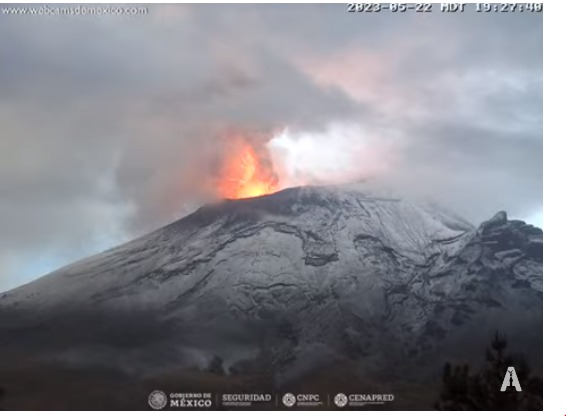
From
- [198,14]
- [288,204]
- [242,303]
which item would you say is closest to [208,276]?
[242,303]

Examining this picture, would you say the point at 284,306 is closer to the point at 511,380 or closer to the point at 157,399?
the point at 157,399

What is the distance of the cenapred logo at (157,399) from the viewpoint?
6.39m

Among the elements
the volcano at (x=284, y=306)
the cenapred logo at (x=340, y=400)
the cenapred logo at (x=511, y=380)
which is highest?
the volcano at (x=284, y=306)

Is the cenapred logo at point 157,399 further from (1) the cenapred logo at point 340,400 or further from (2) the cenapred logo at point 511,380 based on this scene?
(2) the cenapred logo at point 511,380

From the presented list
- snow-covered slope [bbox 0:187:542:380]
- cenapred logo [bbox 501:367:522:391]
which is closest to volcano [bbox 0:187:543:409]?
snow-covered slope [bbox 0:187:542:380]

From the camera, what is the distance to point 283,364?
6.55 meters

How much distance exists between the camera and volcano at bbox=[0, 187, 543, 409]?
6.48 m

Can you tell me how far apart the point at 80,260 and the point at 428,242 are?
348 centimetres

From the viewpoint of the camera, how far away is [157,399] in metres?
6.41

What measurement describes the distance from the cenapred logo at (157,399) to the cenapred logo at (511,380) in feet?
10.4

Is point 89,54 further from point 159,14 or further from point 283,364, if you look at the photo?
point 283,364

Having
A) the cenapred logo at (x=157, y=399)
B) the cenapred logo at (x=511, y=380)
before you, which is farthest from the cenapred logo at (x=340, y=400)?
the cenapred logo at (x=157, y=399)

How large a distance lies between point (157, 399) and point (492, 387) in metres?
3.13
